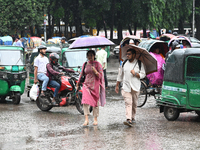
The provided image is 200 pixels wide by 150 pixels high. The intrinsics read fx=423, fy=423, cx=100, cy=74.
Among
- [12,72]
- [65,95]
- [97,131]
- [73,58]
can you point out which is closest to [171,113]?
[97,131]

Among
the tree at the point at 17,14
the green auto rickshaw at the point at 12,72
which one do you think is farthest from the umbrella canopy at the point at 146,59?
the tree at the point at 17,14

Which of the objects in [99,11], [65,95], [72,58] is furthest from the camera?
[99,11]

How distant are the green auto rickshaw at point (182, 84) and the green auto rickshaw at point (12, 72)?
567 centimetres

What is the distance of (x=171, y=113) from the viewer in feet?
32.7

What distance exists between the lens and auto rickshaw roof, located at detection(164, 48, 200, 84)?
31.0 ft

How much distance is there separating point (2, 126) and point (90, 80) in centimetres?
225

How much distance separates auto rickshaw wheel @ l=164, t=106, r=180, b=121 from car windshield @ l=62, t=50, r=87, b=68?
595 centimetres

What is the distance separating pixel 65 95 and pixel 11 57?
3.37 meters

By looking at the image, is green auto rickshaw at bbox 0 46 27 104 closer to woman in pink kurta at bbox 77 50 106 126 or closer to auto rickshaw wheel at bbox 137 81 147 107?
auto rickshaw wheel at bbox 137 81 147 107

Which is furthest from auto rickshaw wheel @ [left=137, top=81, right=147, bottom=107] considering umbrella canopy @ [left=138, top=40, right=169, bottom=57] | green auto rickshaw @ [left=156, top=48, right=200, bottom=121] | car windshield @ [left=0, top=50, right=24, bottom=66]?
car windshield @ [left=0, top=50, right=24, bottom=66]

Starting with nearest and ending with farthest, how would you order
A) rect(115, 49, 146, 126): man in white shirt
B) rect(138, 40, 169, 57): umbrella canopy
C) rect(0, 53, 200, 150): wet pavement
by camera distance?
rect(0, 53, 200, 150): wet pavement < rect(115, 49, 146, 126): man in white shirt < rect(138, 40, 169, 57): umbrella canopy

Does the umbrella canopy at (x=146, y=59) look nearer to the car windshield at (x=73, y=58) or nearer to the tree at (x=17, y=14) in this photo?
the car windshield at (x=73, y=58)

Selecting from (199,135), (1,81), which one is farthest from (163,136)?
(1,81)

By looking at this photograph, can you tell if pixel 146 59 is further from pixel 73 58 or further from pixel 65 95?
pixel 73 58
